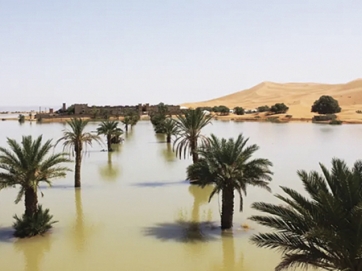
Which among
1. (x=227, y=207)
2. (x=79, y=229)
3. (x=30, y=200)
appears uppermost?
(x=30, y=200)

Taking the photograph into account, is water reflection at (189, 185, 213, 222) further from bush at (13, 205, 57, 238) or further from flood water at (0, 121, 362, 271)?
bush at (13, 205, 57, 238)

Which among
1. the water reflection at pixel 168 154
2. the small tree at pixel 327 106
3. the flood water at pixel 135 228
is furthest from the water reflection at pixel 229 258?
the small tree at pixel 327 106

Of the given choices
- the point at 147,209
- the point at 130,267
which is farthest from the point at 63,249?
the point at 147,209

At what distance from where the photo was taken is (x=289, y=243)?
25.0ft

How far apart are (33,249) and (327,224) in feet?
29.6

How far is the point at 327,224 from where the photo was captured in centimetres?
724

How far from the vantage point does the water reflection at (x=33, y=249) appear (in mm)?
11312

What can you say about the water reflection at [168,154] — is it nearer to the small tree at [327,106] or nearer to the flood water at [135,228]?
the flood water at [135,228]

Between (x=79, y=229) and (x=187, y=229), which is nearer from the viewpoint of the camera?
(x=187, y=229)

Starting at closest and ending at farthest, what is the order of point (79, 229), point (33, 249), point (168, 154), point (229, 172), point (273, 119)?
point (33, 249) < point (229, 172) < point (79, 229) < point (168, 154) < point (273, 119)

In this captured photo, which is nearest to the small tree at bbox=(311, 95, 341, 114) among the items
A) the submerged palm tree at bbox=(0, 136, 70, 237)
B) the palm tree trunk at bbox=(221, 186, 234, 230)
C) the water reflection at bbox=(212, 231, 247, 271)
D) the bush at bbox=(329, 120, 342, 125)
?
the bush at bbox=(329, 120, 342, 125)

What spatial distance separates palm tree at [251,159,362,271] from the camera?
262 inches

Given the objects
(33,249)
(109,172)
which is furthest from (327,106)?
(33,249)

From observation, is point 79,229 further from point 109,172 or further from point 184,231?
point 109,172
